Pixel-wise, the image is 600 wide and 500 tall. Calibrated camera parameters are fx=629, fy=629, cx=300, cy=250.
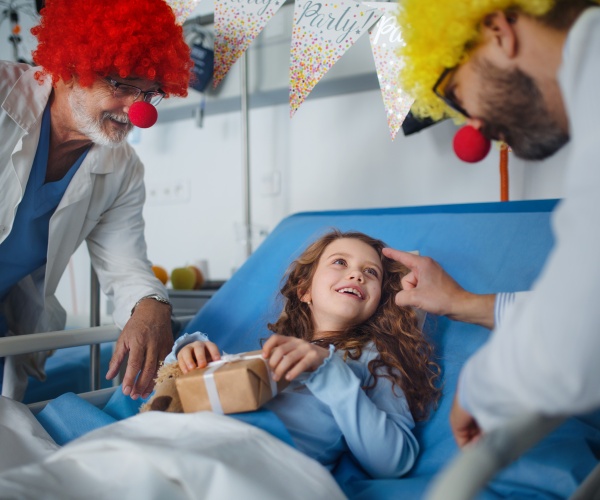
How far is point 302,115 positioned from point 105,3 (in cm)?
121

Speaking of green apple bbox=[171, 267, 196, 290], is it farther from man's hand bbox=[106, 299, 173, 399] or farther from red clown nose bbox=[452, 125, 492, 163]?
red clown nose bbox=[452, 125, 492, 163]

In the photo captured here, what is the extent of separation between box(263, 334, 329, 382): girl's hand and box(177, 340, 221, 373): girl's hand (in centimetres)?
15

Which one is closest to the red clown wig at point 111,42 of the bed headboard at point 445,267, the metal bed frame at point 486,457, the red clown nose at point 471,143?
the bed headboard at point 445,267

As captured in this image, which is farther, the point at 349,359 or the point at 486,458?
the point at 349,359

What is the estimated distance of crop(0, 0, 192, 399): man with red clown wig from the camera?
4.72ft

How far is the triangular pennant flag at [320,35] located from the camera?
1.68m

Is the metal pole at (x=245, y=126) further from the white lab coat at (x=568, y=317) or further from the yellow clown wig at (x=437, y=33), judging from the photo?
the white lab coat at (x=568, y=317)

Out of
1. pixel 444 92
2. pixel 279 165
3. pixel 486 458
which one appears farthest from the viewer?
pixel 279 165

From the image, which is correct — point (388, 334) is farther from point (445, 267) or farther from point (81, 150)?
point (81, 150)

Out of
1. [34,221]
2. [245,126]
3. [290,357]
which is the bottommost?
[290,357]

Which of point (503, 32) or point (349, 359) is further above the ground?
point (503, 32)

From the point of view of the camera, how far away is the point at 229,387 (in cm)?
97

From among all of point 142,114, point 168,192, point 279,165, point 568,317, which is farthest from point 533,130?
point 168,192

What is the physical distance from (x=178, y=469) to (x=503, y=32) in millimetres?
654
